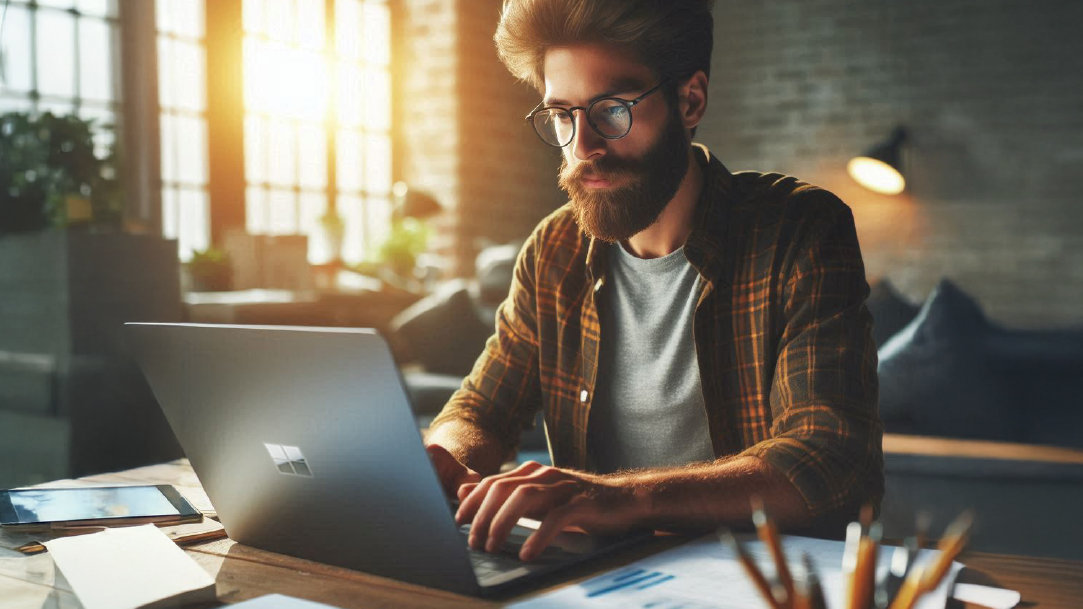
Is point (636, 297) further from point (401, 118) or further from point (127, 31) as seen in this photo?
point (401, 118)

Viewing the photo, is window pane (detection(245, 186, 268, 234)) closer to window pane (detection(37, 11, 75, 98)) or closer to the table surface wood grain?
window pane (detection(37, 11, 75, 98))

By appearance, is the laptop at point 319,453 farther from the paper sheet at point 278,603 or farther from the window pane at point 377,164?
the window pane at point 377,164

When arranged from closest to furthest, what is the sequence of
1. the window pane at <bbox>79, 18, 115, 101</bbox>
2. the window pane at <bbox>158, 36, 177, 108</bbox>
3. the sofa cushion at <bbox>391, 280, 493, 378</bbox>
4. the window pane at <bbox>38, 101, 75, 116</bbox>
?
the sofa cushion at <bbox>391, 280, 493, 378</bbox>, the window pane at <bbox>38, 101, 75, 116</bbox>, the window pane at <bbox>79, 18, 115, 101</bbox>, the window pane at <bbox>158, 36, 177, 108</bbox>

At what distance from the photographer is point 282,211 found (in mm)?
5586

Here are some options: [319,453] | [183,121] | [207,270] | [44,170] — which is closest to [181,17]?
[183,121]

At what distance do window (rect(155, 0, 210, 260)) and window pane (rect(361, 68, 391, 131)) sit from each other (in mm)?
1169

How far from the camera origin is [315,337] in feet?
2.26

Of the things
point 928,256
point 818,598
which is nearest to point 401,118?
point 928,256

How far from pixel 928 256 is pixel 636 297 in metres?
4.98

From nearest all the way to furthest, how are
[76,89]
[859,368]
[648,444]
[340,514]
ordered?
1. [340,514]
2. [859,368]
3. [648,444]
4. [76,89]

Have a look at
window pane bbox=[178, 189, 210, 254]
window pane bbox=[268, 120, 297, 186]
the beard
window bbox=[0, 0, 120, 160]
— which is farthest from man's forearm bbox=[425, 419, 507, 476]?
window pane bbox=[268, 120, 297, 186]

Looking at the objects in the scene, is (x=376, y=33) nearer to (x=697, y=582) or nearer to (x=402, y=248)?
(x=402, y=248)

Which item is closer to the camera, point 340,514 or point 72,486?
point 340,514

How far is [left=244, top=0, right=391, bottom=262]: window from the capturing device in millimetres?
5406
